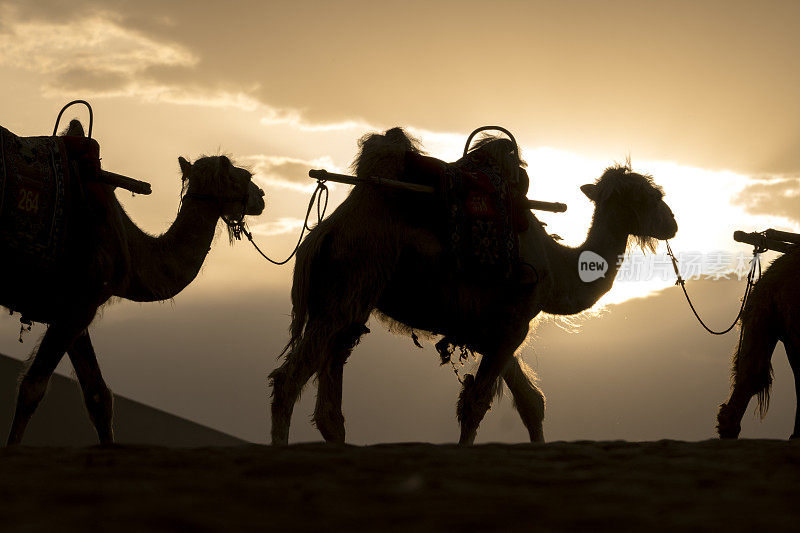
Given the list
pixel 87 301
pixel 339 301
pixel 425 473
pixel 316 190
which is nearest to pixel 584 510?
pixel 425 473

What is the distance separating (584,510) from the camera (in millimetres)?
3768

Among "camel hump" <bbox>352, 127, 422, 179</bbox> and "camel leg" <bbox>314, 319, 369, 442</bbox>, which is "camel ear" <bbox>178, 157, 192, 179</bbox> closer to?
"camel hump" <bbox>352, 127, 422, 179</bbox>

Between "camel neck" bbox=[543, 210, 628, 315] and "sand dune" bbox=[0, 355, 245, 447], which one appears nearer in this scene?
"camel neck" bbox=[543, 210, 628, 315]

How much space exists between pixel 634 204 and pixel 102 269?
5100 mm

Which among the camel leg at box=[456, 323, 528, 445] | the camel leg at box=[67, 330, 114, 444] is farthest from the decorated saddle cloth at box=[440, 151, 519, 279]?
the camel leg at box=[67, 330, 114, 444]

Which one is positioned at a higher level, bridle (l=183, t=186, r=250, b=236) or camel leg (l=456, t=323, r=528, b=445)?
bridle (l=183, t=186, r=250, b=236)

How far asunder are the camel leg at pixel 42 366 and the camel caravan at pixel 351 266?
0.01m

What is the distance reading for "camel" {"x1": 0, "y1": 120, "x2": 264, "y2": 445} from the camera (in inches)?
283

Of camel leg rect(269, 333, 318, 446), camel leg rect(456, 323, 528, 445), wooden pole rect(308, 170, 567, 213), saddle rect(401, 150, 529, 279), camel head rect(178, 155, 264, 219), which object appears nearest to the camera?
camel leg rect(269, 333, 318, 446)

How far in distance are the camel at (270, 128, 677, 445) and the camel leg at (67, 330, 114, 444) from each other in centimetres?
185

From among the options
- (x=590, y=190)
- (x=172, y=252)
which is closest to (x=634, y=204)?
(x=590, y=190)

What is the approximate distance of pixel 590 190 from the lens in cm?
940

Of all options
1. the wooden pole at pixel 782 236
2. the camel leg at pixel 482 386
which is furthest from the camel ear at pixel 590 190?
the camel leg at pixel 482 386

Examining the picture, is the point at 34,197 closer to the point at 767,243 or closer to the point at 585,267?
the point at 585,267
